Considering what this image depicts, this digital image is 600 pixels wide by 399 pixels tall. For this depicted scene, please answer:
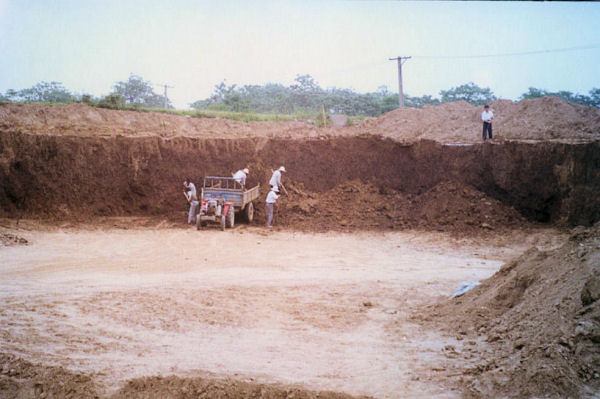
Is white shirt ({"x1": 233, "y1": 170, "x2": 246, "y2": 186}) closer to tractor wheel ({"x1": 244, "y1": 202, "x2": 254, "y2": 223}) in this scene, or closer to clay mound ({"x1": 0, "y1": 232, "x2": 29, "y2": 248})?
tractor wheel ({"x1": 244, "y1": 202, "x2": 254, "y2": 223})

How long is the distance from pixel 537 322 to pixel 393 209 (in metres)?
12.1

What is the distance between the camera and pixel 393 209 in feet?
56.5

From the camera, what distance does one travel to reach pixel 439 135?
21.6 meters

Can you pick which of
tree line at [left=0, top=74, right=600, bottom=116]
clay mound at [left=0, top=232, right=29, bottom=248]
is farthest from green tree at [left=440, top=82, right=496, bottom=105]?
clay mound at [left=0, top=232, right=29, bottom=248]

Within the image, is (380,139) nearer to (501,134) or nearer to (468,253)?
(501,134)

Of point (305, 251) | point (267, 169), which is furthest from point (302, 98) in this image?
point (305, 251)

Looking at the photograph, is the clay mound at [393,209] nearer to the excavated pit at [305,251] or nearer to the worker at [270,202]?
the excavated pit at [305,251]

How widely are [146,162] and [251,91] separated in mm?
18786

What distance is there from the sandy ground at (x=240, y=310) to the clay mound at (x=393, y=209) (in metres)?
2.56

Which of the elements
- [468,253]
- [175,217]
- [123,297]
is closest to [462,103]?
[468,253]

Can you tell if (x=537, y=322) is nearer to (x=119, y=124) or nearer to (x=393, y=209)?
(x=393, y=209)

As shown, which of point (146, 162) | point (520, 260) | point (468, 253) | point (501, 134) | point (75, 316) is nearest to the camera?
point (75, 316)

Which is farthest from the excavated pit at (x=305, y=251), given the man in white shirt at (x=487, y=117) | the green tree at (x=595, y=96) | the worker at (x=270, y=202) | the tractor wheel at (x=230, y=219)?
the green tree at (x=595, y=96)

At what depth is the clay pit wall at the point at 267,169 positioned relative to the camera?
16.0m
